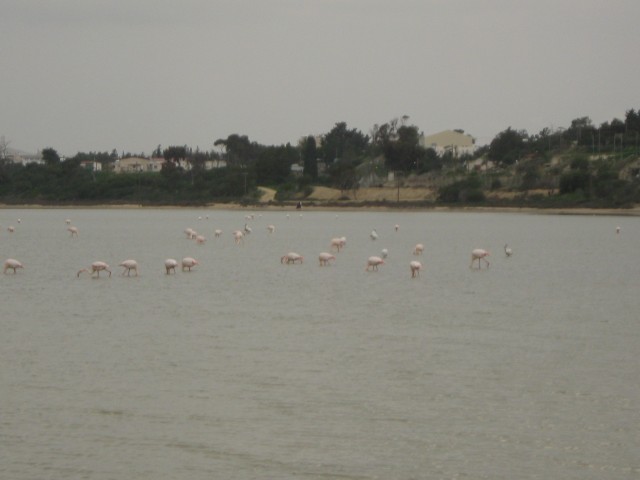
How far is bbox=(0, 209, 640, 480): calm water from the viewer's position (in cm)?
1173

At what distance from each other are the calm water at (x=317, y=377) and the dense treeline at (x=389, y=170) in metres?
66.1

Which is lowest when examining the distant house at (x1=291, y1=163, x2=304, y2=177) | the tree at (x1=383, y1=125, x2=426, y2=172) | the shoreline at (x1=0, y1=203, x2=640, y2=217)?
the shoreline at (x1=0, y1=203, x2=640, y2=217)

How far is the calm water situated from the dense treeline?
2601 inches

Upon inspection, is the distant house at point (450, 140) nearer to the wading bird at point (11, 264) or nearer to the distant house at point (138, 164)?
the distant house at point (138, 164)

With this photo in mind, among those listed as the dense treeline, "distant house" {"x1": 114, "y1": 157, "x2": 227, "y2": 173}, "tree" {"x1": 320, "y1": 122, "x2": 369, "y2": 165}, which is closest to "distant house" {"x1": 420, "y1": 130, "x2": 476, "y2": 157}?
"tree" {"x1": 320, "y1": 122, "x2": 369, "y2": 165}

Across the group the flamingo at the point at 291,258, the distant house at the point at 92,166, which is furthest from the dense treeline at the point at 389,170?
the flamingo at the point at 291,258

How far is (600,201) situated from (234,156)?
70273 mm

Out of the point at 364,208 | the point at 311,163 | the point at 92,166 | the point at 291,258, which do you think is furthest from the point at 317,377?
the point at 92,166

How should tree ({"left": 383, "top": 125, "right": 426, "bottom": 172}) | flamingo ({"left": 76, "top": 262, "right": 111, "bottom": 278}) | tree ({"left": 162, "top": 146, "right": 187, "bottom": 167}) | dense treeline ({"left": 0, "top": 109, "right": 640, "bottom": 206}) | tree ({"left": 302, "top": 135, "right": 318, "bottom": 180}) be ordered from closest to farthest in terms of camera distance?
flamingo ({"left": 76, "top": 262, "right": 111, "bottom": 278})
dense treeline ({"left": 0, "top": 109, "right": 640, "bottom": 206})
tree ({"left": 383, "top": 125, "right": 426, "bottom": 172})
tree ({"left": 302, "top": 135, "right": 318, "bottom": 180})
tree ({"left": 162, "top": 146, "right": 187, "bottom": 167})

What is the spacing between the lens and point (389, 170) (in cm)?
11581

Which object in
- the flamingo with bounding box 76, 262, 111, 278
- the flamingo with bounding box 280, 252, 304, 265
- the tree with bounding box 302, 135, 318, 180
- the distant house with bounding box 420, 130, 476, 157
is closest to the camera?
the flamingo with bounding box 76, 262, 111, 278

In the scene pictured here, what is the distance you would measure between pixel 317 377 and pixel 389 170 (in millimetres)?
100668

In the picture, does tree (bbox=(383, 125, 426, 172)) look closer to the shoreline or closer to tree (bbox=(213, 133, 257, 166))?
the shoreline

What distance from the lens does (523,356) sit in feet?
58.7
